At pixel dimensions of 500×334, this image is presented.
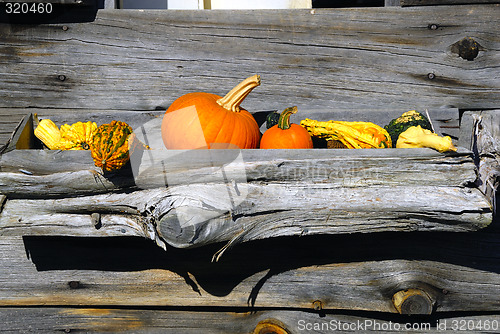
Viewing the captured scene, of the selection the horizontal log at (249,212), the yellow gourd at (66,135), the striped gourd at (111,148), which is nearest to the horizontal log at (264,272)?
the horizontal log at (249,212)

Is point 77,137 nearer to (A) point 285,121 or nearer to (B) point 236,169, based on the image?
(B) point 236,169

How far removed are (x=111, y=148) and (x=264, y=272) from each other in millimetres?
998

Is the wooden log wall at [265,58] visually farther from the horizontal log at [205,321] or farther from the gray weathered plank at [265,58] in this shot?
the horizontal log at [205,321]

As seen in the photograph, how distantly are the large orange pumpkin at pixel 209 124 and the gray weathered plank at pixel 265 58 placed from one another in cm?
33

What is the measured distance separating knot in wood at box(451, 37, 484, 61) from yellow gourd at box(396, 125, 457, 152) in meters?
0.67

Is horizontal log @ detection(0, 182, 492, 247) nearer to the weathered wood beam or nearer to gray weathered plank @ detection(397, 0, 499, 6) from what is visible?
the weathered wood beam

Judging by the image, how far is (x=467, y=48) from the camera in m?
2.02

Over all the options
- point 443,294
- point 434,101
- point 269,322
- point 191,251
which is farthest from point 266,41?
point 443,294

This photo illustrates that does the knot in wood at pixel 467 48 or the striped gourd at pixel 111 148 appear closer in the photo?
the striped gourd at pixel 111 148

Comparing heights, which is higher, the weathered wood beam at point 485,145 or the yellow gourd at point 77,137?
the yellow gourd at point 77,137

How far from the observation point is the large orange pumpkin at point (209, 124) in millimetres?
1663

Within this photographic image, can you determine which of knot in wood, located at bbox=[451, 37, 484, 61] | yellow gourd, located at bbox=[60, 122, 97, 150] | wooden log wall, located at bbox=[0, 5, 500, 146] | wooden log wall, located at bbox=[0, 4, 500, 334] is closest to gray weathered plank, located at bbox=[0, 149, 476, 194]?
yellow gourd, located at bbox=[60, 122, 97, 150]

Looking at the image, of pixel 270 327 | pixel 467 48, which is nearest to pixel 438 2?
pixel 467 48

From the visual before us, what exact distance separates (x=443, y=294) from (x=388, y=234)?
453mm
